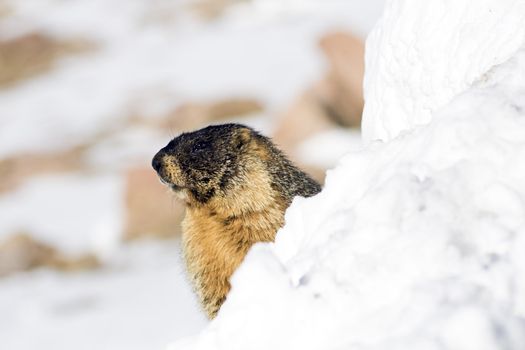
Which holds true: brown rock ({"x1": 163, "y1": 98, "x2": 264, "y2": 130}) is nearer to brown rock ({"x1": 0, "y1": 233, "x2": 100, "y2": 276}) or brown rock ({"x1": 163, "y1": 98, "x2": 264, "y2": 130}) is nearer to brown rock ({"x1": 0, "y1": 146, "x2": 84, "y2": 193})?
brown rock ({"x1": 0, "y1": 146, "x2": 84, "y2": 193})

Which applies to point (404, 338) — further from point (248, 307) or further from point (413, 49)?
point (413, 49)

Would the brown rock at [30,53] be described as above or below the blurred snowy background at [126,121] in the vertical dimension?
below

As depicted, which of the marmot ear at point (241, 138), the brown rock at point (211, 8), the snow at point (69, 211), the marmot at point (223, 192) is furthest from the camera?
the brown rock at point (211, 8)

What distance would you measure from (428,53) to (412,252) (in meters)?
2.53

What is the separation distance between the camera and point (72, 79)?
36125mm

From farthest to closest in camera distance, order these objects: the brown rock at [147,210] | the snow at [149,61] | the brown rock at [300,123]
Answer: the snow at [149,61] < the brown rock at [300,123] < the brown rock at [147,210]

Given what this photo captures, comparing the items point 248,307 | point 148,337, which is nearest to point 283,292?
point 248,307

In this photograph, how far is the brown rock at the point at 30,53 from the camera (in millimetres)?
36875

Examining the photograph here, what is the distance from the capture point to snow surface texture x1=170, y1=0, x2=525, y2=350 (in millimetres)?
3135

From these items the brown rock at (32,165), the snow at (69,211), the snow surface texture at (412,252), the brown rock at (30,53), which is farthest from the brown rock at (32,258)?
the snow surface texture at (412,252)

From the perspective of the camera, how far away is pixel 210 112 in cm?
2895

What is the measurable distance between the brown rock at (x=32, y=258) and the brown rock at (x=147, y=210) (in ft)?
4.30

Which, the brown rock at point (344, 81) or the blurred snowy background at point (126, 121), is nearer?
the blurred snowy background at point (126, 121)

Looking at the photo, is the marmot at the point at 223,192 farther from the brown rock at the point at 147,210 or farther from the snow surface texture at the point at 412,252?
the brown rock at the point at 147,210
